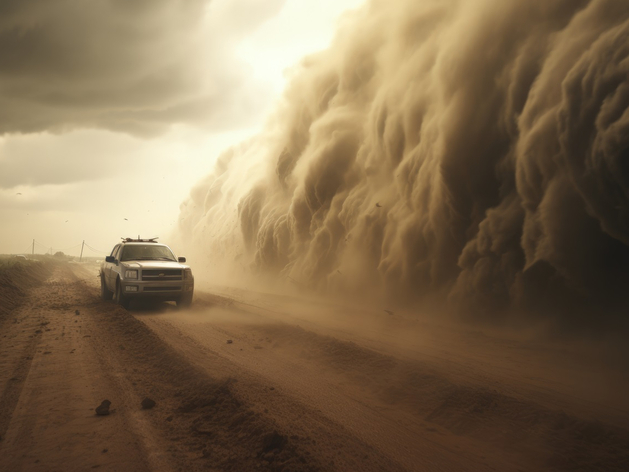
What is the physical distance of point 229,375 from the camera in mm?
5453

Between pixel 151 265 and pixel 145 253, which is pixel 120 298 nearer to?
pixel 151 265

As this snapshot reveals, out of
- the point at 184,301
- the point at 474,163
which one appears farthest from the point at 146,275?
the point at 474,163

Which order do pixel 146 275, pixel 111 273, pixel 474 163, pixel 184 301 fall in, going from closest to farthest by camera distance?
pixel 474 163, pixel 146 275, pixel 184 301, pixel 111 273

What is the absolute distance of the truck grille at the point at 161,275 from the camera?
11641 millimetres

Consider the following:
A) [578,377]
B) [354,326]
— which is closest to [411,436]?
[578,377]

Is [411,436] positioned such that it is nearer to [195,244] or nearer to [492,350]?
[492,350]

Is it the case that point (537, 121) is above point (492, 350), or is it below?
above

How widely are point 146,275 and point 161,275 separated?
0.43 m

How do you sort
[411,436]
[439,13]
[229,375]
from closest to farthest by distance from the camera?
[411,436]
[229,375]
[439,13]

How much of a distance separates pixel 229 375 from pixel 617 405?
200 inches

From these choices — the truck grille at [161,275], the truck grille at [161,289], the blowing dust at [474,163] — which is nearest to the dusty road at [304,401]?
the blowing dust at [474,163]

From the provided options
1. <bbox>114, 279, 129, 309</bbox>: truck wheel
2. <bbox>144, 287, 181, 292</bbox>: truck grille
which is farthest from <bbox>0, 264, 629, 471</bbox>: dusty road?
<bbox>144, 287, 181, 292</bbox>: truck grille

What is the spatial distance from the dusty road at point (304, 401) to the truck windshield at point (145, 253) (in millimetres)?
4156

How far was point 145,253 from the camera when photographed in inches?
515
